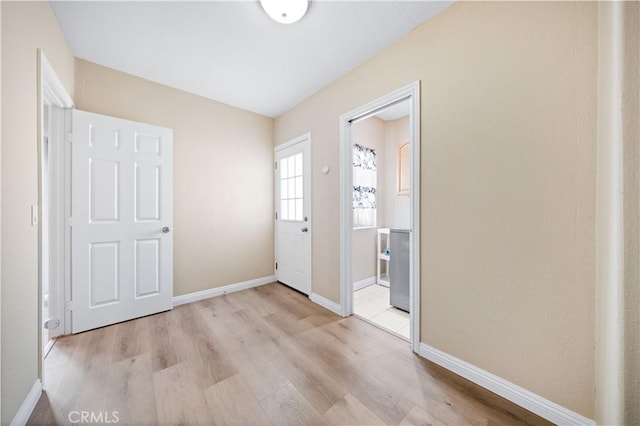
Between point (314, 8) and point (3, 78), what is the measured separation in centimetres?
175

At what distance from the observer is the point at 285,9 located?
1.57m

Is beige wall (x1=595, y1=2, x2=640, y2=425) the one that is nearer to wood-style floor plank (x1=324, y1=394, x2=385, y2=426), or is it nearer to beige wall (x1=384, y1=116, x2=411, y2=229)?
wood-style floor plank (x1=324, y1=394, x2=385, y2=426)

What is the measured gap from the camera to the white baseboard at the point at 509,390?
118 cm

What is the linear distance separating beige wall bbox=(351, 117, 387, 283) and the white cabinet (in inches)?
2.8

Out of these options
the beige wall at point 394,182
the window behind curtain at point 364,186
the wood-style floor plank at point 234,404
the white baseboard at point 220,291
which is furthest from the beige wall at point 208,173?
the beige wall at point 394,182

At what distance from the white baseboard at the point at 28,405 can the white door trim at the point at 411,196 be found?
84.9 inches

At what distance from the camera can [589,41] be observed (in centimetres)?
111

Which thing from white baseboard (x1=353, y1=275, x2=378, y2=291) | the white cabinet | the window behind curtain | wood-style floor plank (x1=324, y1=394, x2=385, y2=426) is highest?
the window behind curtain

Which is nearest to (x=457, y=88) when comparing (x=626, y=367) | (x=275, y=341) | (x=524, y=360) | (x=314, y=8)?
(x=314, y=8)

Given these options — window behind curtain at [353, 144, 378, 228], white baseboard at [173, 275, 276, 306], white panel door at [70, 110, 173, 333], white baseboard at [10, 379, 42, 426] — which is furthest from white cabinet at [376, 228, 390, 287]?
white baseboard at [10, 379, 42, 426]

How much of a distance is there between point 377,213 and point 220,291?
8.45ft

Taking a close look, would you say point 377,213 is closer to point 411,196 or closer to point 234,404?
point 411,196

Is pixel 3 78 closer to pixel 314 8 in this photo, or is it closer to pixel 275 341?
pixel 314 8

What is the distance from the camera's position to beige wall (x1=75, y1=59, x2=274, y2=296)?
7.80 ft
